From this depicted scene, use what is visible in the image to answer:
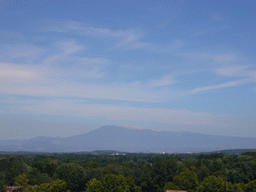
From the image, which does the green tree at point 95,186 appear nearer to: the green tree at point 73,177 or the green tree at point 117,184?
the green tree at point 117,184

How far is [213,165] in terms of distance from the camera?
6525cm

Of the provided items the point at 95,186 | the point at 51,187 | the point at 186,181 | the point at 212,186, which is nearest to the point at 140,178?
the point at 186,181

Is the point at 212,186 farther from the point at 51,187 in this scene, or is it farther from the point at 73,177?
the point at 51,187

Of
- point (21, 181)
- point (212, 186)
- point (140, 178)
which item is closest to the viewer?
point (212, 186)

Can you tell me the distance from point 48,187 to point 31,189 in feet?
8.74

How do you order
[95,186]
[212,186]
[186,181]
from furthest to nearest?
[186,181], [95,186], [212,186]

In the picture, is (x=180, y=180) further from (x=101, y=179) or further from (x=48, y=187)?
(x=48, y=187)

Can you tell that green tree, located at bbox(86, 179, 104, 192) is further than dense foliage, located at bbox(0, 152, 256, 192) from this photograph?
No

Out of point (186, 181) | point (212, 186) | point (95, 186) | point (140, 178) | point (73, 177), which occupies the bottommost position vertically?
point (212, 186)

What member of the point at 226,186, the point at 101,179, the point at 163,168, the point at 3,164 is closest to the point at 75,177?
the point at 101,179

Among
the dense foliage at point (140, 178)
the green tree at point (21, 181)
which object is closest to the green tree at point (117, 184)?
the dense foliage at point (140, 178)

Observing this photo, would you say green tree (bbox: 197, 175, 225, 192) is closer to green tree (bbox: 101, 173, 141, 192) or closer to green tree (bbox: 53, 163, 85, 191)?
green tree (bbox: 101, 173, 141, 192)

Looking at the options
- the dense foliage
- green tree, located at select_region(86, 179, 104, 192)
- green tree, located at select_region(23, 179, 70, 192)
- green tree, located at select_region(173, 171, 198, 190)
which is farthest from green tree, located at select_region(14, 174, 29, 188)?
green tree, located at select_region(173, 171, 198, 190)

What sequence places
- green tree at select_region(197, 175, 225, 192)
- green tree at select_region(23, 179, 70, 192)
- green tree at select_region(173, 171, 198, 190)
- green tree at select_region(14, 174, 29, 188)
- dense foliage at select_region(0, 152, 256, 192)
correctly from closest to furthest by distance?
green tree at select_region(197, 175, 225, 192), green tree at select_region(23, 179, 70, 192), dense foliage at select_region(0, 152, 256, 192), green tree at select_region(173, 171, 198, 190), green tree at select_region(14, 174, 29, 188)
